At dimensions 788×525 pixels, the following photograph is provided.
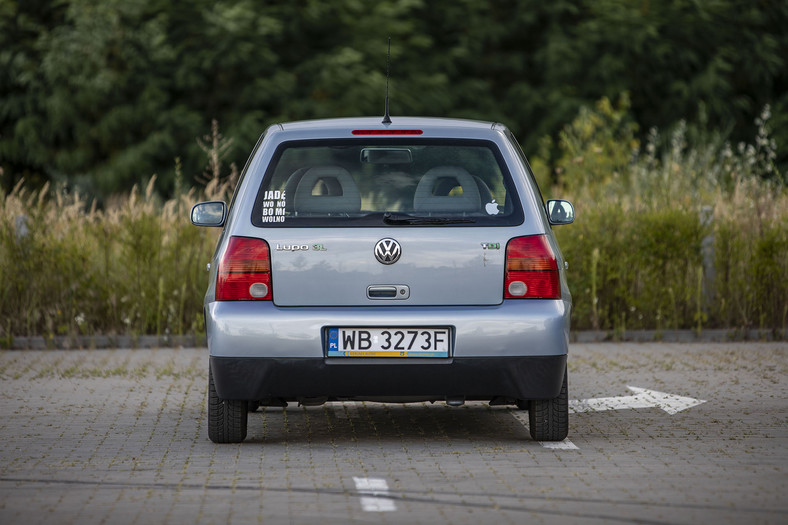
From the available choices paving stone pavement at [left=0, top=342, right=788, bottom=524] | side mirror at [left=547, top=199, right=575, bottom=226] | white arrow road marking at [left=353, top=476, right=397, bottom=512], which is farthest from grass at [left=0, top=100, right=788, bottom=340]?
white arrow road marking at [left=353, top=476, right=397, bottom=512]

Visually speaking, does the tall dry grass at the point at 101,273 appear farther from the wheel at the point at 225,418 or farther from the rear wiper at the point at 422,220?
the rear wiper at the point at 422,220

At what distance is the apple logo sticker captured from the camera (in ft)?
23.2

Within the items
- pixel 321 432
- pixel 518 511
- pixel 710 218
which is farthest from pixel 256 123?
pixel 518 511

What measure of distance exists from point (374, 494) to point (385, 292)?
4.30ft

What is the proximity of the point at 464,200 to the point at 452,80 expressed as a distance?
28.3m

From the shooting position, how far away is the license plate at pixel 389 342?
22.4ft

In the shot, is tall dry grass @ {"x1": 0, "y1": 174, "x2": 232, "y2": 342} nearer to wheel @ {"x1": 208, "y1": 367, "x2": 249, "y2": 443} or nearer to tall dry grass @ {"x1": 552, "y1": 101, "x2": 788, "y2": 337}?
tall dry grass @ {"x1": 552, "y1": 101, "x2": 788, "y2": 337}

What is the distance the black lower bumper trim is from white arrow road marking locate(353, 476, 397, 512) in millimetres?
670

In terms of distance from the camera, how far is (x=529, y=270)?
6.96 meters

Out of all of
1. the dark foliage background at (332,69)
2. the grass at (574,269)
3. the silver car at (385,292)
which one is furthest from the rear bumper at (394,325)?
the dark foliage background at (332,69)

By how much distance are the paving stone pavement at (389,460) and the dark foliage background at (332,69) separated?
71.9 feet

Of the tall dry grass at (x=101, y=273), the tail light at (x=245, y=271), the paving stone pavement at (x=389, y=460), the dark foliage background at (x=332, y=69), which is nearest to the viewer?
the paving stone pavement at (x=389, y=460)

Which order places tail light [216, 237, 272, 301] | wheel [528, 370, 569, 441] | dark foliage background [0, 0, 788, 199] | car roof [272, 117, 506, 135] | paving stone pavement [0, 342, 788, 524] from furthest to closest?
dark foliage background [0, 0, 788, 199]
wheel [528, 370, 569, 441]
car roof [272, 117, 506, 135]
tail light [216, 237, 272, 301]
paving stone pavement [0, 342, 788, 524]

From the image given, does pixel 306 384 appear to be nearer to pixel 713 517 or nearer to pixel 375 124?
pixel 375 124
